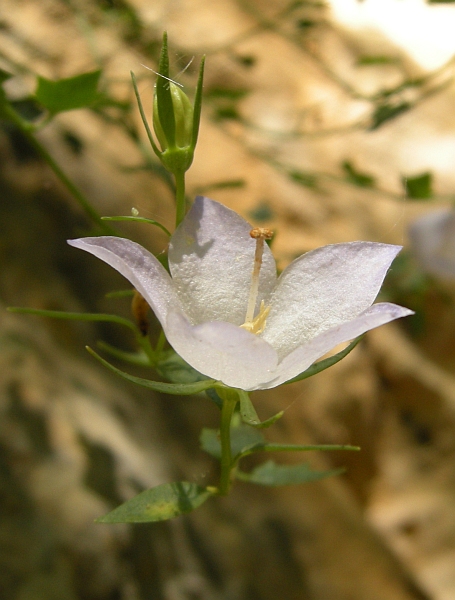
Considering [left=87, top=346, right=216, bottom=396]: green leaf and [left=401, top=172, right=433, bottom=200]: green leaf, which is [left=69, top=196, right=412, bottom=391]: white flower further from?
[left=401, top=172, right=433, bottom=200]: green leaf

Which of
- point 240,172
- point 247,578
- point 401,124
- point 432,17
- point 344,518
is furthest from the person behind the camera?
point 401,124

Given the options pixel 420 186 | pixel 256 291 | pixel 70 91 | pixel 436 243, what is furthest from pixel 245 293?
pixel 436 243

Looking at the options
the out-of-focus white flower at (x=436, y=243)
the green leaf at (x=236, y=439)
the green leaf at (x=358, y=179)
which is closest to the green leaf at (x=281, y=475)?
the green leaf at (x=236, y=439)

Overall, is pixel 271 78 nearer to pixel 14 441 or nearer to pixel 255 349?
pixel 14 441

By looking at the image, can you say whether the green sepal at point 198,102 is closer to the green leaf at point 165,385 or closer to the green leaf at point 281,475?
the green leaf at point 165,385

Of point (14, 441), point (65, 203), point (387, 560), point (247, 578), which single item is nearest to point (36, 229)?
point (65, 203)

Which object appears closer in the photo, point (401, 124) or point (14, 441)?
point (14, 441)

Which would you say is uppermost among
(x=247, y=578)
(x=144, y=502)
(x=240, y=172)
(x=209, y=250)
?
(x=209, y=250)
